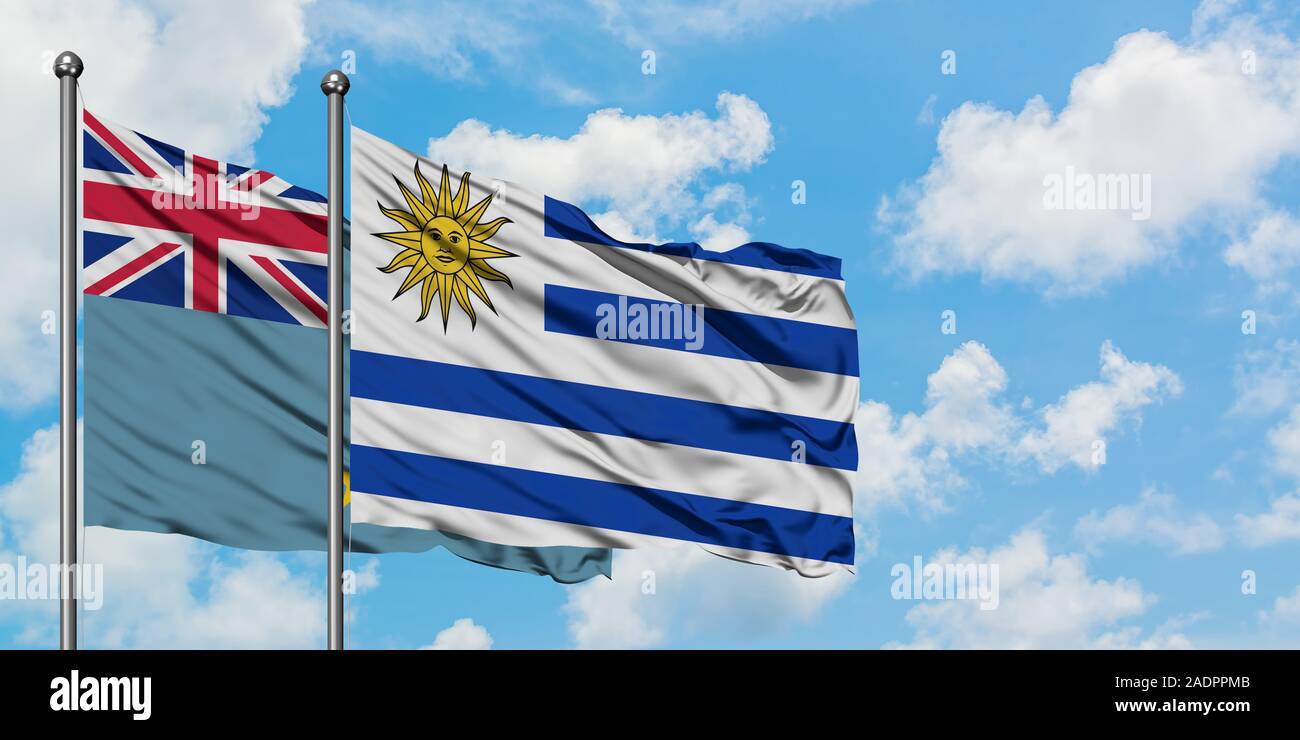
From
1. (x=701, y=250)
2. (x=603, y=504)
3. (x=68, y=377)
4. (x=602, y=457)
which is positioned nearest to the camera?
(x=68, y=377)

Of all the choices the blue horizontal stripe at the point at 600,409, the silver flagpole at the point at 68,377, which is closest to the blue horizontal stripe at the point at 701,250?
the blue horizontal stripe at the point at 600,409

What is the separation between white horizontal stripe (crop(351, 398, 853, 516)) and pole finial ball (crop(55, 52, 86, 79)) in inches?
150

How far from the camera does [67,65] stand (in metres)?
Answer: 14.5

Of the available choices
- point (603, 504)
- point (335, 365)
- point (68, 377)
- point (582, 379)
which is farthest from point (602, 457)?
point (68, 377)

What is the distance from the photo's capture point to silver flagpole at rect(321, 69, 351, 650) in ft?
43.4

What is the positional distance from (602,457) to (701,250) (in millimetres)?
2431

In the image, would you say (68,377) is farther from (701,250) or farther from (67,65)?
(701,250)

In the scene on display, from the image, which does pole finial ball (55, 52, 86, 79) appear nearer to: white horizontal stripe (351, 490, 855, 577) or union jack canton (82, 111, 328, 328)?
union jack canton (82, 111, 328, 328)

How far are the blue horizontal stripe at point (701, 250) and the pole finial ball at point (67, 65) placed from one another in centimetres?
443

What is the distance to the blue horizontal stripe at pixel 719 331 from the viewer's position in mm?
15992

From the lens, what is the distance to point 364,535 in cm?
1585
